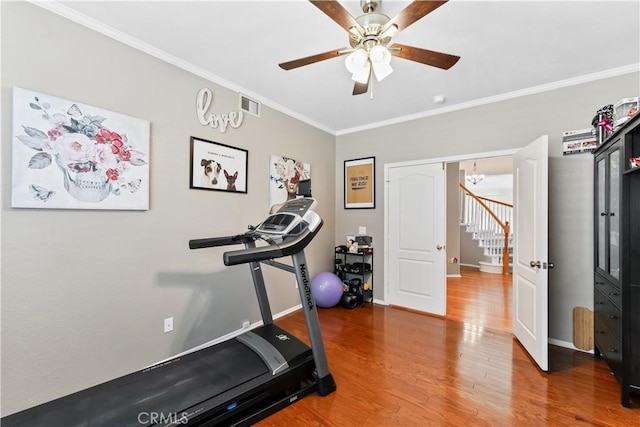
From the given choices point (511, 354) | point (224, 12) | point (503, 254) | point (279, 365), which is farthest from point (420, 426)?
point (503, 254)

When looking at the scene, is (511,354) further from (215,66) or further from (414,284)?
(215,66)

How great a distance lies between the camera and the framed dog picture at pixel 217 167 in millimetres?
2631

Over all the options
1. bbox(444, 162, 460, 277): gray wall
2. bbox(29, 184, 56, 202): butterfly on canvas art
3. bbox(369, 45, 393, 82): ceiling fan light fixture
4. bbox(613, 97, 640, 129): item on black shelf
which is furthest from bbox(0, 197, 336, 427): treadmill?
bbox(444, 162, 460, 277): gray wall

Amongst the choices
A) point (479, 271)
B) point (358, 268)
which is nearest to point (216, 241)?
point (358, 268)

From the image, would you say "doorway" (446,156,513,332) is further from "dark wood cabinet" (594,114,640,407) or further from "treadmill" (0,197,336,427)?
"treadmill" (0,197,336,427)

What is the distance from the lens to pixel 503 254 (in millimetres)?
6289

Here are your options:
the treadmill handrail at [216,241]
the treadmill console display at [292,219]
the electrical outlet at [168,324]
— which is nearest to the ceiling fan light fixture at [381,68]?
the treadmill console display at [292,219]

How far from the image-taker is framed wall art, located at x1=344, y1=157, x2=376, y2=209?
164 inches

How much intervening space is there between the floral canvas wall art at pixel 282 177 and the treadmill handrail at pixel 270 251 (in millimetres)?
1424

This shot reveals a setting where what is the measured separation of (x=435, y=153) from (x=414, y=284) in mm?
1807

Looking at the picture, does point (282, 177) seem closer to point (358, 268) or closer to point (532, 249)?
point (358, 268)

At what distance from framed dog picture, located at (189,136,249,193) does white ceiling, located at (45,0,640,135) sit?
68cm

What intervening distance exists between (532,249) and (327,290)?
7.71ft

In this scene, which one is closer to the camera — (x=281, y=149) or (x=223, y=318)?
(x=223, y=318)
